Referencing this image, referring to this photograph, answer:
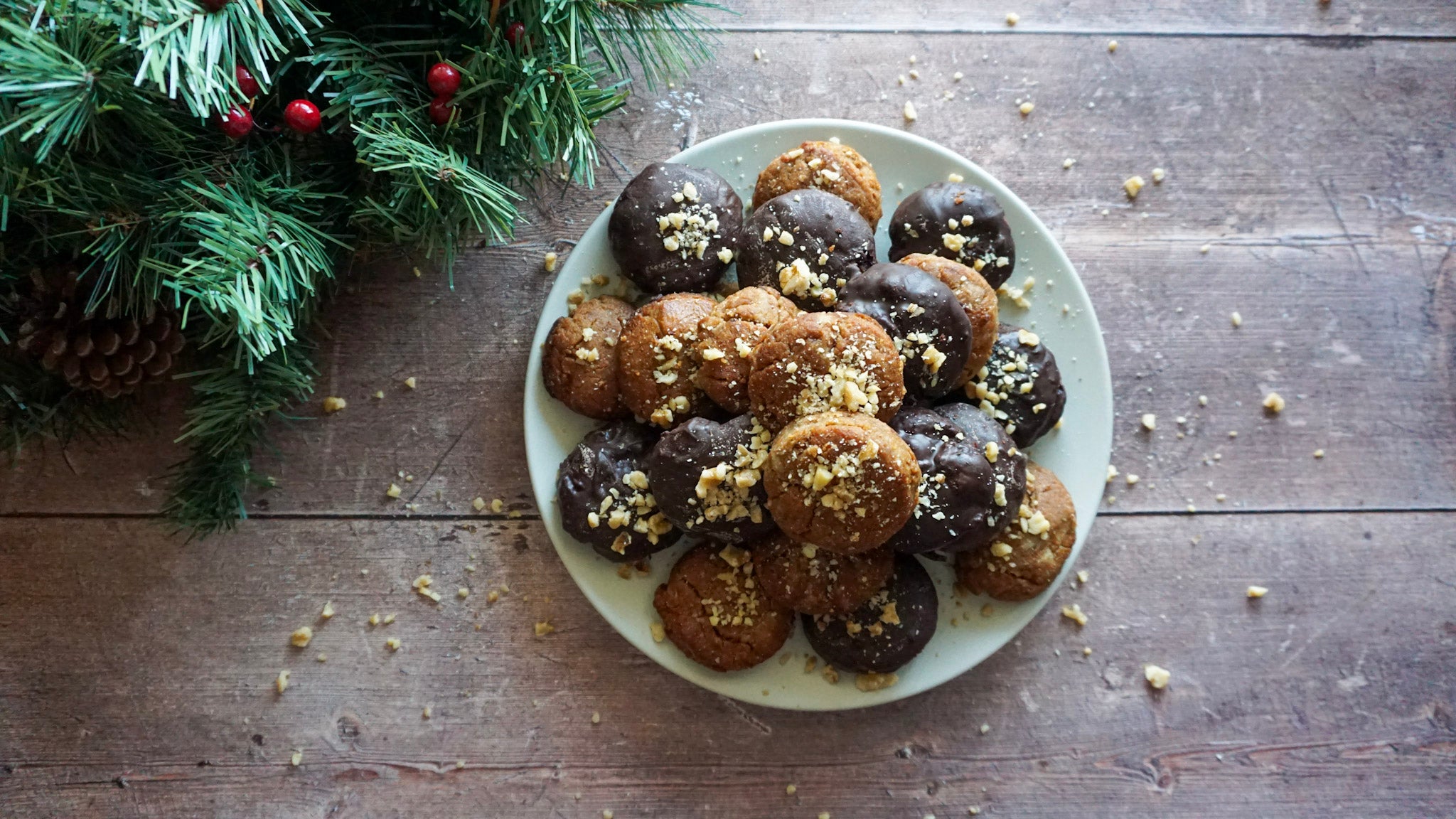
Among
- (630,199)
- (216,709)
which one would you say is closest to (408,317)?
(630,199)

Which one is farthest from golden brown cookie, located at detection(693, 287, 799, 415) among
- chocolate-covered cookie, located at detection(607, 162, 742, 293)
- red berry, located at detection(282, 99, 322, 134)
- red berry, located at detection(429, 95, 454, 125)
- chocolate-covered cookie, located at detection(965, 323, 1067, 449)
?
red berry, located at detection(282, 99, 322, 134)

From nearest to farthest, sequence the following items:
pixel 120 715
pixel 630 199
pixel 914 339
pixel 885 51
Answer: pixel 914 339, pixel 630 199, pixel 120 715, pixel 885 51

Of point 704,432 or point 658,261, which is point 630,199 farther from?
point 704,432

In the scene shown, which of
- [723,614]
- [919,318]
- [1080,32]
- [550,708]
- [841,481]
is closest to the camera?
[841,481]

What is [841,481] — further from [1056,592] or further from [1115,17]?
[1115,17]

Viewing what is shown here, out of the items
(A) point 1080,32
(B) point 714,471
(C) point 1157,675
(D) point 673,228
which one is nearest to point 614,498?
(B) point 714,471

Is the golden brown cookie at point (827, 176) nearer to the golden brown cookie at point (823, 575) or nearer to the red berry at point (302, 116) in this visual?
the golden brown cookie at point (823, 575)
